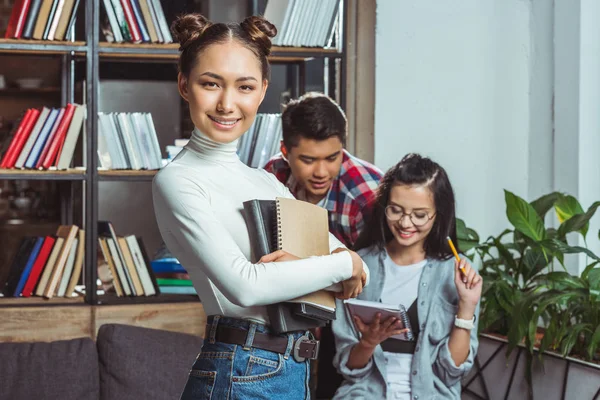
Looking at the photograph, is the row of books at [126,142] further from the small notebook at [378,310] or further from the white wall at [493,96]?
the small notebook at [378,310]

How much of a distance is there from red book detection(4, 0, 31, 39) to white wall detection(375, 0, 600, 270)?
48.2 inches

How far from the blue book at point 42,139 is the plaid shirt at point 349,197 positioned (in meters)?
0.81

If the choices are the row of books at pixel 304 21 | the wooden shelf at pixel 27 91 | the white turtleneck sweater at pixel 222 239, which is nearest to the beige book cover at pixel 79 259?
the row of books at pixel 304 21

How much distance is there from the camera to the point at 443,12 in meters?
3.05

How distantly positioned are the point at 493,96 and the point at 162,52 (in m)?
1.25

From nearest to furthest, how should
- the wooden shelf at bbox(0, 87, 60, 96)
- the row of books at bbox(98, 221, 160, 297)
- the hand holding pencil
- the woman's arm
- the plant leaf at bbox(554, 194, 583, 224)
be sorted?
1. the woman's arm
2. the hand holding pencil
3. the plant leaf at bbox(554, 194, 583, 224)
4. the row of books at bbox(98, 221, 160, 297)
5. the wooden shelf at bbox(0, 87, 60, 96)

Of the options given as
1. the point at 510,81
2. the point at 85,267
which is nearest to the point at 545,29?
the point at 510,81

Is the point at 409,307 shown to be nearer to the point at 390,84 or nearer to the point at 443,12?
the point at 390,84

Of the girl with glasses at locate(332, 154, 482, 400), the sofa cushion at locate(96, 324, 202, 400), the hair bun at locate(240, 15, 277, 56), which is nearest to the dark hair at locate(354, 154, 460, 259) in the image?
the girl with glasses at locate(332, 154, 482, 400)

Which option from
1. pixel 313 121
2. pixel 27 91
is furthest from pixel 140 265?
pixel 27 91

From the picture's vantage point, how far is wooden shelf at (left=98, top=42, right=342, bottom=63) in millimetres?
2766

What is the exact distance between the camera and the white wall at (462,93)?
302 cm

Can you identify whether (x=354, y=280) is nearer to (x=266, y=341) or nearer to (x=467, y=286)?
(x=266, y=341)

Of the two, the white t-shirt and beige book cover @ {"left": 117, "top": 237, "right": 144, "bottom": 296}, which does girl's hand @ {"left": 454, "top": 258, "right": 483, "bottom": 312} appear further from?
beige book cover @ {"left": 117, "top": 237, "right": 144, "bottom": 296}
